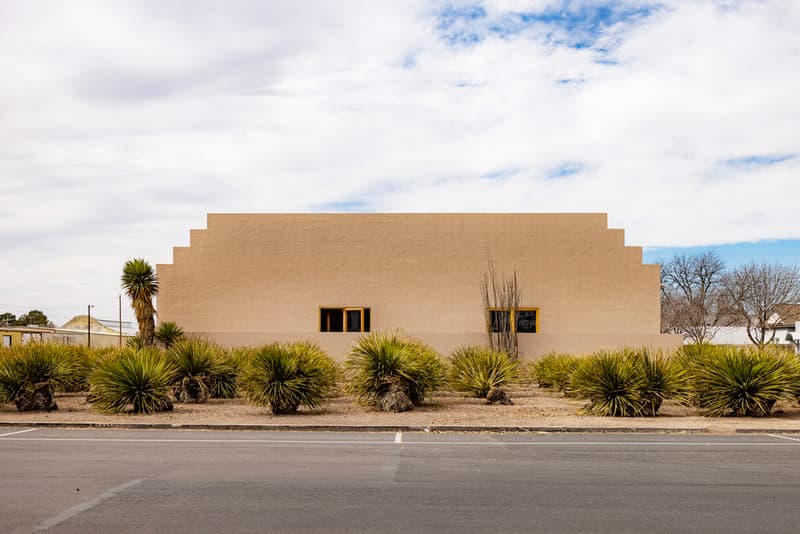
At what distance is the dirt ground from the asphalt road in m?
1.70

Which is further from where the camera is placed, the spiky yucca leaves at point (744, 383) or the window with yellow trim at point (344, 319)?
the window with yellow trim at point (344, 319)

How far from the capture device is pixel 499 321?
30281mm

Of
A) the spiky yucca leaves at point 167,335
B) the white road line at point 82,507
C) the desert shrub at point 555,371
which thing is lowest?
the white road line at point 82,507

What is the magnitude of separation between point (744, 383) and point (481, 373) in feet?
21.5

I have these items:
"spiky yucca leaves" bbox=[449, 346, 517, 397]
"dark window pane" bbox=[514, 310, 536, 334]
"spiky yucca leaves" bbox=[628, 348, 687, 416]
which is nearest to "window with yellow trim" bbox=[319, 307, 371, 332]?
"dark window pane" bbox=[514, 310, 536, 334]

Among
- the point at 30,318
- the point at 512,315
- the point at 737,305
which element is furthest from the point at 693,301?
the point at 30,318

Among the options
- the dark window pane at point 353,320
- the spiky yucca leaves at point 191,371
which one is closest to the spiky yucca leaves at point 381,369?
the spiky yucca leaves at point 191,371

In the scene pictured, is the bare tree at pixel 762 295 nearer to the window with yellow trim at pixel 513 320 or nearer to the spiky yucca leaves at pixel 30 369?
the window with yellow trim at pixel 513 320

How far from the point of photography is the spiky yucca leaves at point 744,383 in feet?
56.9

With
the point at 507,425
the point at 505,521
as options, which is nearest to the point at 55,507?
the point at 505,521

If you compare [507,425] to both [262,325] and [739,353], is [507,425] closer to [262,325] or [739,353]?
[739,353]

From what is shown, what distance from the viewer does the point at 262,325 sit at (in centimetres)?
3088

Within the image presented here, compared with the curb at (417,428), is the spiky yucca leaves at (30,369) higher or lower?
higher

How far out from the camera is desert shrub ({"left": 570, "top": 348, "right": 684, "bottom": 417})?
17.6 meters
